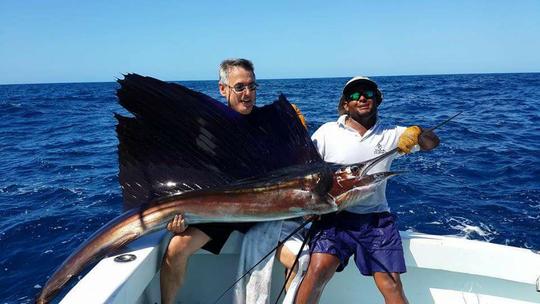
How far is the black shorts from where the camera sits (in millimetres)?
1934

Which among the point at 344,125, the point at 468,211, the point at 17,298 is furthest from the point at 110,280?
the point at 468,211

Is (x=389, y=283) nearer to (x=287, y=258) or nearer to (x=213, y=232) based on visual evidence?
(x=287, y=258)

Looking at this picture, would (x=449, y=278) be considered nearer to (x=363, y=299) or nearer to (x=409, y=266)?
(x=409, y=266)

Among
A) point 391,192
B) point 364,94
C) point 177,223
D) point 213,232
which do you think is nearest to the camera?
point 177,223

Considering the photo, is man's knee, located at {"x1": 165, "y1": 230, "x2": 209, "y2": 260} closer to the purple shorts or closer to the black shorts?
the black shorts

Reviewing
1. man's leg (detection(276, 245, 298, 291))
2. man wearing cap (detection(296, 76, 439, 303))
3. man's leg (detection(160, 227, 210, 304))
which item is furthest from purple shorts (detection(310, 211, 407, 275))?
man's leg (detection(160, 227, 210, 304))

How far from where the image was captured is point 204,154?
183 centimetres

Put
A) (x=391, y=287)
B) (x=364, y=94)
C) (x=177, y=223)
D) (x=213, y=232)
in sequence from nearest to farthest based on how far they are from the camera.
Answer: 1. (x=177, y=223)
2. (x=391, y=287)
3. (x=213, y=232)
4. (x=364, y=94)

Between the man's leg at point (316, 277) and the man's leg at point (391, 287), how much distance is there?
0.21m

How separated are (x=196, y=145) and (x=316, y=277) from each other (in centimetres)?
79

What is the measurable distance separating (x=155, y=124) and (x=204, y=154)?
244 millimetres

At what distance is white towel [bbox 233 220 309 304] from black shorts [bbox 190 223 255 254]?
0.08 m

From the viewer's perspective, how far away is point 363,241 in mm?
1955

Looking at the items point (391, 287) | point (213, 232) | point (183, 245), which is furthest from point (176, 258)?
point (391, 287)
